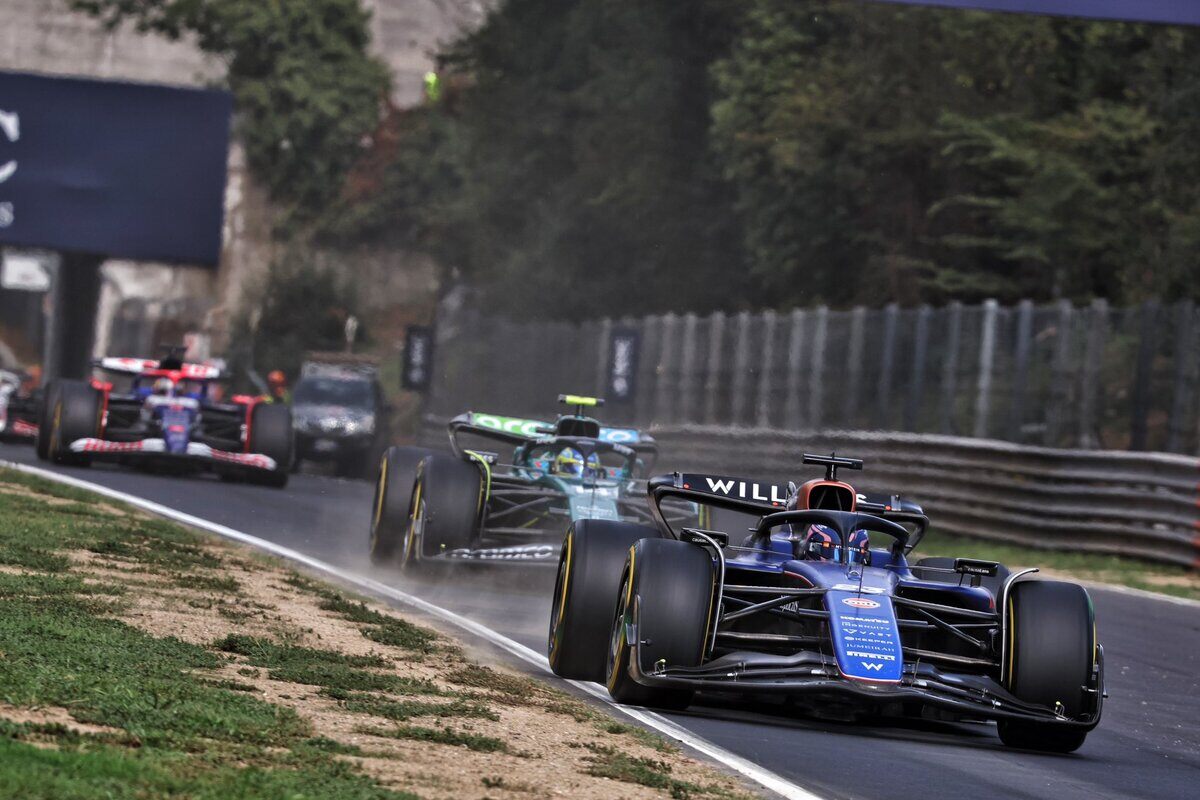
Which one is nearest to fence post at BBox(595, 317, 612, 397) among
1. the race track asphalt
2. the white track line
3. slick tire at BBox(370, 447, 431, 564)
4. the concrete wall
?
the white track line

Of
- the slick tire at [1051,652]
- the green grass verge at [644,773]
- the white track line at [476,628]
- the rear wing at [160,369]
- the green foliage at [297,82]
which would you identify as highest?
the green foliage at [297,82]

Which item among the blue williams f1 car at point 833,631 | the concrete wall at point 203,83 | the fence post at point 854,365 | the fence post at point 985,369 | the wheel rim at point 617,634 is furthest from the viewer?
the concrete wall at point 203,83

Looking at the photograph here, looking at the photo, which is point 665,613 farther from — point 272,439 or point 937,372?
point 272,439

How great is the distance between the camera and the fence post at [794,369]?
2748cm

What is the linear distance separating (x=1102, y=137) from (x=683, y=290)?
51.8 feet

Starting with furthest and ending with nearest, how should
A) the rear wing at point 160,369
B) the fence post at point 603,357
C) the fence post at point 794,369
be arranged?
1. the fence post at point 603,357
2. the fence post at point 794,369
3. the rear wing at point 160,369

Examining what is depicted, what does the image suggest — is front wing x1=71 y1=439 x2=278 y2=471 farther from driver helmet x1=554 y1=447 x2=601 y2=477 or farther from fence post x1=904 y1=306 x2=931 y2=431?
driver helmet x1=554 y1=447 x2=601 y2=477

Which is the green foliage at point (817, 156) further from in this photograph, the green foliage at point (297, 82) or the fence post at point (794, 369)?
the green foliage at point (297, 82)

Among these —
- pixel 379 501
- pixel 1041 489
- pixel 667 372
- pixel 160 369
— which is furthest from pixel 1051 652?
pixel 667 372

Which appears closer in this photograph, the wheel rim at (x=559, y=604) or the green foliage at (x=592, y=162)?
the wheel rim at (x=559, y=604)

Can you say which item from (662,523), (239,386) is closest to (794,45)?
(239,386)

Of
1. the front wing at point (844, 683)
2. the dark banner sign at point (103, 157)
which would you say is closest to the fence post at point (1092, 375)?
the front wing at point (844, 683)

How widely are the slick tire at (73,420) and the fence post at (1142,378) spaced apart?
36.7 feet

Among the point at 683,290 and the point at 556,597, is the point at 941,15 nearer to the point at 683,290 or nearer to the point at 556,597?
the point at 683,290
